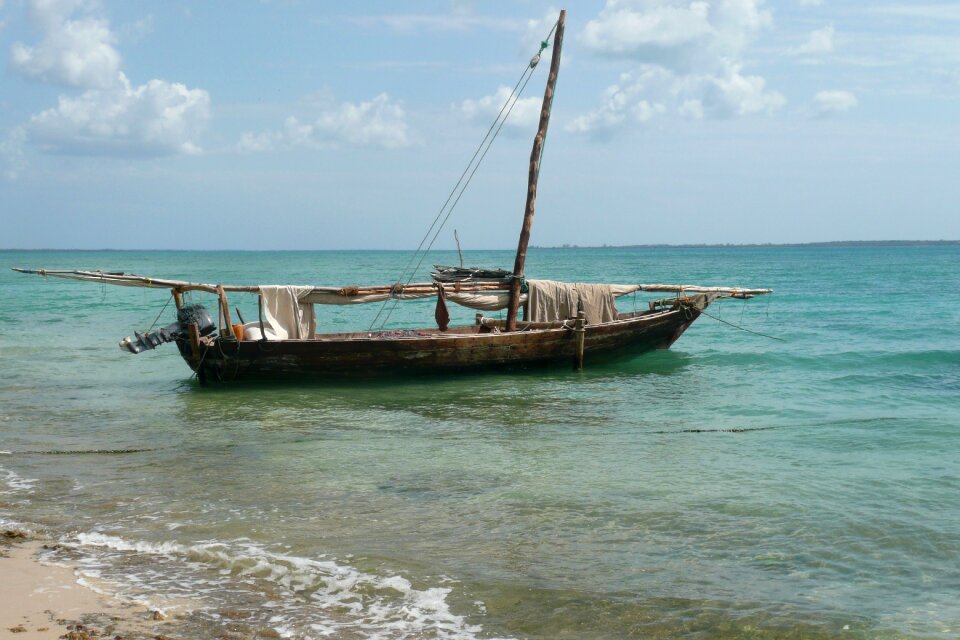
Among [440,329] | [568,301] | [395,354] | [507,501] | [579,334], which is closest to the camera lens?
[507,501]

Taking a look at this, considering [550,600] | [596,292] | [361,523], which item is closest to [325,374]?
[596,292]

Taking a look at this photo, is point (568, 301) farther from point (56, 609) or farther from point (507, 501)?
point (56, 609)

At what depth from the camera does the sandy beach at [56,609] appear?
528 centimetres

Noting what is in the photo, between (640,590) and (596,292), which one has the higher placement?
(596,292)

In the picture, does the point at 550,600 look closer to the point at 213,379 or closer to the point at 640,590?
the point at 640,590

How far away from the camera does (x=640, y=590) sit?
6422mm

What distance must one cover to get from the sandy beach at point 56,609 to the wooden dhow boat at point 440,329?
325 inches

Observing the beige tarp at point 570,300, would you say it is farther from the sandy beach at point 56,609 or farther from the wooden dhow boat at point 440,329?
the sandy beach at point 56,609

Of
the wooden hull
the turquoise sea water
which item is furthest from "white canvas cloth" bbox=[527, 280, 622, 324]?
the turquoise sea water

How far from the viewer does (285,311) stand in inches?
632

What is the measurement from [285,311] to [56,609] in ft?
34.9

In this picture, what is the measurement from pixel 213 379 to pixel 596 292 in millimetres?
8076

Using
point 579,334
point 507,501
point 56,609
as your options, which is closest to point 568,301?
point 579,334

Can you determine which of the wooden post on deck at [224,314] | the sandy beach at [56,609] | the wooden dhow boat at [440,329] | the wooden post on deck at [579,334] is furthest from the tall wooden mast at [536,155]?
the sandy beach at [56,609]
